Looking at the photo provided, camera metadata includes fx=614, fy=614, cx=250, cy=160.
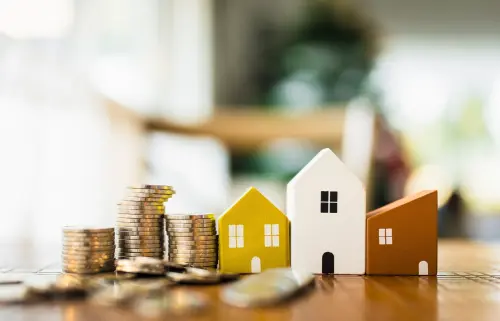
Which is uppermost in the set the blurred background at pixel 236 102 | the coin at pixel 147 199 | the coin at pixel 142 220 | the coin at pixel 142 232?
the blurred background at pixel 236 102

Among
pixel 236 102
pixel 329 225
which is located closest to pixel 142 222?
pixel 329 225

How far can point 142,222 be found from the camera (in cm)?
77

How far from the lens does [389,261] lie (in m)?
0.80

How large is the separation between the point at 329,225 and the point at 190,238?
18 centimetres

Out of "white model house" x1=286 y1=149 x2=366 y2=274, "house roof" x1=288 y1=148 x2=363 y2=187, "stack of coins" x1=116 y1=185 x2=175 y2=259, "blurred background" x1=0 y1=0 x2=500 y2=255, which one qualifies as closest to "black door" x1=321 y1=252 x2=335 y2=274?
"white model house" x1=286 y1=149 x2=366 y2=274

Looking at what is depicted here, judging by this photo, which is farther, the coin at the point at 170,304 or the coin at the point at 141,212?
the coin at the point at 141,212

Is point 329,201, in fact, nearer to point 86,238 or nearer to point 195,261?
point 195,261

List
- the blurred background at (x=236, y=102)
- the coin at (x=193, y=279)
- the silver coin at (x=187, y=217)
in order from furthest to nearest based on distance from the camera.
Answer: the blurred background at (x=236, y=102)
the silver coin at (x=187, y=217)
the coin at (x=193, y=279)

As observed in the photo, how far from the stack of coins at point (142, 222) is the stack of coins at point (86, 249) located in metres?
0.03

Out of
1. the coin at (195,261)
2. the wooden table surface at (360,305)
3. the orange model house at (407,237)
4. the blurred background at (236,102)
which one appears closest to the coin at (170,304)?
the wooden table surface at (360,305)

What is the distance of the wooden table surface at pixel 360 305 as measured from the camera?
0.50m

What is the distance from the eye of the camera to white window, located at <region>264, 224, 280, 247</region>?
789 millimetres

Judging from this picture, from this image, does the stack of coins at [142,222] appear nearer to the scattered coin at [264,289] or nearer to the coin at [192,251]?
the coin at [192,251]

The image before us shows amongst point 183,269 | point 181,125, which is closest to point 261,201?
point 183,269
